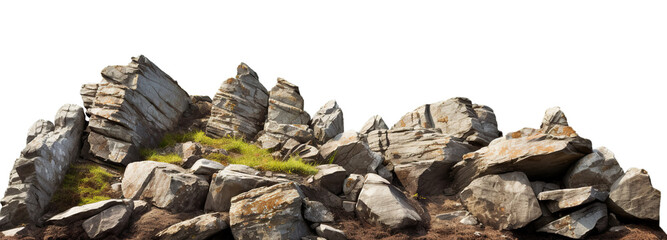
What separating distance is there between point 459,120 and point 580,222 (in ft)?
32.1

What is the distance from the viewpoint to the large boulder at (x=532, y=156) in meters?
17.8

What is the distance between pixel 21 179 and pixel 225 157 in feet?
28.4

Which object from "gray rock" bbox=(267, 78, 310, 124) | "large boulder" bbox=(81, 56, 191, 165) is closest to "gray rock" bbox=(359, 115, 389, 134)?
"gray rock" bbox=(267, 78, 310, 124)

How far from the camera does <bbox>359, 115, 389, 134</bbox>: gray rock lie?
26.8 m

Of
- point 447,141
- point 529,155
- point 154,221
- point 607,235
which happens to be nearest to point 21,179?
point 154,221

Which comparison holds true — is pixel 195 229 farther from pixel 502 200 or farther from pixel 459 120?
pixel 459 120

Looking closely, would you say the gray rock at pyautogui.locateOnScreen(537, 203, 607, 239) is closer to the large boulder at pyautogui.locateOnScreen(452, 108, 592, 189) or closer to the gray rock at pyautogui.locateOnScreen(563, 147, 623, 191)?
the gray rock at pyautogui.locateOnScreen(563, 147, 623, 191)

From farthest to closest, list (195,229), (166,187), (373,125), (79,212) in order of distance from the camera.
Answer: (373,125)
(166,187)
(79,212)
(195,229)

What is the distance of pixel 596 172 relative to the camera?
17.5 meters

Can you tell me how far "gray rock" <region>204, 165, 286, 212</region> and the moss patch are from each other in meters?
2.31

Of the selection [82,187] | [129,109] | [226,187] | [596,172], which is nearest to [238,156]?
[226,187]

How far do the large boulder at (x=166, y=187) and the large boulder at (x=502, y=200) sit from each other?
12277 mm

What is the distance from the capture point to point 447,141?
2178 cm

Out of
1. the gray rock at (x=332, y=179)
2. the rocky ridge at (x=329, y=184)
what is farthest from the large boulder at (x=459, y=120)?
the gray rock at (x=332, y=179)
